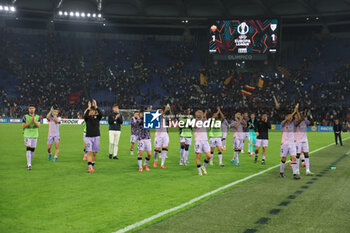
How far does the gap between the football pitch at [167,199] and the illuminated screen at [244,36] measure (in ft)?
123

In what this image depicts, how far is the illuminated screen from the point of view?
5112 cm

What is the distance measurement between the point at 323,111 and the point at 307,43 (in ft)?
68.9

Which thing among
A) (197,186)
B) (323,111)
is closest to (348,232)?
(197,186)

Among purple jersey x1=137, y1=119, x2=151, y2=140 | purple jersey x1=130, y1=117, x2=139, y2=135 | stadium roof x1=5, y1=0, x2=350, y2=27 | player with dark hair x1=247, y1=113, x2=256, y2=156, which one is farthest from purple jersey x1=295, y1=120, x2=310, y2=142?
stadium roof x1=5, y1=0, x2=350, y2=27

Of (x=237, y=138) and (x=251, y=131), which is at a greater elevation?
(x=251, y=131)

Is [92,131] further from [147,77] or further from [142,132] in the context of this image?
[147,77]

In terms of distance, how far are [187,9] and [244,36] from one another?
581 inches

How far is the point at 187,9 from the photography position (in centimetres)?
6306

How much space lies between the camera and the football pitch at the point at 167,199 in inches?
289

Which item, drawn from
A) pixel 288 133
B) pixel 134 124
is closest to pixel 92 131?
pixel 134 124

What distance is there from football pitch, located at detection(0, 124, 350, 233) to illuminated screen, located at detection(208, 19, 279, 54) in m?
37.5

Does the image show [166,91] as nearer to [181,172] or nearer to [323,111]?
[323,111]

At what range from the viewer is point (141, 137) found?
14.1 meters

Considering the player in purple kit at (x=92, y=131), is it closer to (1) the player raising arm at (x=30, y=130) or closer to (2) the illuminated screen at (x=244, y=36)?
(1) the player raising arm at (x=30, y=130)
